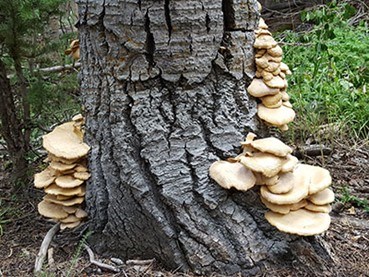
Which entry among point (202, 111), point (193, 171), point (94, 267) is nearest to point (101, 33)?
point (202, 111)

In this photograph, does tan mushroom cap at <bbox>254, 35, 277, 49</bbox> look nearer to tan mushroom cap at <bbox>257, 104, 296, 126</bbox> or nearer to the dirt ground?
tan mushroom cap at <bbox>257, 104, 296, 126</bbox>

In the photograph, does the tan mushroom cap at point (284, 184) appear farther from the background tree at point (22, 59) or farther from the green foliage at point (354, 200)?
the background tree at point (22, 59)

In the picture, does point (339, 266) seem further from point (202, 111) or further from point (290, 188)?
point (202, 111)

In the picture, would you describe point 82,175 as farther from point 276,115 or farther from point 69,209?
point 276,115

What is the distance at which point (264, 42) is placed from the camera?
104 inches

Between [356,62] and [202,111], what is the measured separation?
12.5 ft

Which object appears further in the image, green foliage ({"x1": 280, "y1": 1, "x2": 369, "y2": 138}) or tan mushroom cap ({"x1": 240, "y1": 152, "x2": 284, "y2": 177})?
green foliage ({"x1": 280, "y1": 1, "x2": 369, "y2": 138})

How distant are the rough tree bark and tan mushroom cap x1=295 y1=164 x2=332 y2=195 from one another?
0.28m

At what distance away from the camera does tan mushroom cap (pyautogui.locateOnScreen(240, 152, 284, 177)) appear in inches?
90.8

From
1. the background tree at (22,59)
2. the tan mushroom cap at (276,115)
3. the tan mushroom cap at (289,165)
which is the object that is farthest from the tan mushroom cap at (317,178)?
the background tree at (22,59)

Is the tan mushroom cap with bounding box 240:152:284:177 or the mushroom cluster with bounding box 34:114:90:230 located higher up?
the tan mushroom cap with bounding box 240:152:284:177

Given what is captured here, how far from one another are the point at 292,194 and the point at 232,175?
0.29m

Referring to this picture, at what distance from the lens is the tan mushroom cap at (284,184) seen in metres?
2.37

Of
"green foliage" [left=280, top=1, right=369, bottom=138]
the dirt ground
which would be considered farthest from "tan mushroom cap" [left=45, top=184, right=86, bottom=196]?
"green foliage" [left=280, top=1, right=369, bottom=138]
